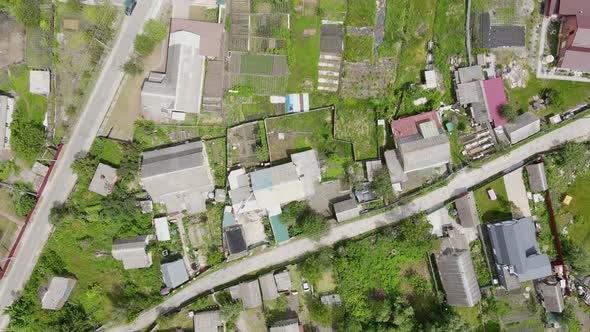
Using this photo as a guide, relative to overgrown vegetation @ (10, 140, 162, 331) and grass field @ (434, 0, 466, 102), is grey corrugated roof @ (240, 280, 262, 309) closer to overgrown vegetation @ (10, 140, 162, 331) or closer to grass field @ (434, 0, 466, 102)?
overgrown vegetation @ (10, 140, 162, 331)

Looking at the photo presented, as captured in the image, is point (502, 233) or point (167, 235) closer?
point (502, 233)

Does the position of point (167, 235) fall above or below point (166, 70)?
below

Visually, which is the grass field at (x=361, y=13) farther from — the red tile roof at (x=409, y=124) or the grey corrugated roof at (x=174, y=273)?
the grey corrugated roof at (x=174, y=273)

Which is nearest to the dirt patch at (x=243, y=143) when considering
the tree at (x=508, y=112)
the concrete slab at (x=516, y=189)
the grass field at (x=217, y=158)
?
the grass field at (x=217, y=158)

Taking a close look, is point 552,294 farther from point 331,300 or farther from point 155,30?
point 155,30

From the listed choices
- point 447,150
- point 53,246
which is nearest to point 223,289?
point 53,246

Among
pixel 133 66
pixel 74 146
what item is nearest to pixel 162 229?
pixel 74 146

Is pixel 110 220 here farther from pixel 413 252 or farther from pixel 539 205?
pixel 539 205
